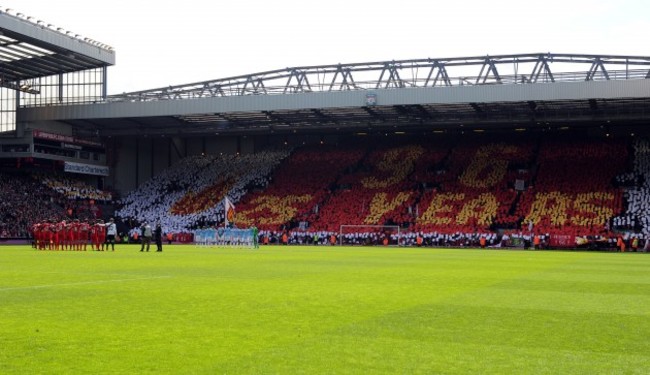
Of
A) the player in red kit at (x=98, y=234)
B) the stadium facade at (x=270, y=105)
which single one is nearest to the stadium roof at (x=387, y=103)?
the stadium facade at (x=270, y=105)

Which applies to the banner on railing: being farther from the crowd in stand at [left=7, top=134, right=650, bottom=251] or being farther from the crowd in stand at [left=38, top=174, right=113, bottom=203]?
the crowd in stand at [left=7, top=134, right=650, bottom=251]

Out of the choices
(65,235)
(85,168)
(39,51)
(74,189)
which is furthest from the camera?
(85,168)

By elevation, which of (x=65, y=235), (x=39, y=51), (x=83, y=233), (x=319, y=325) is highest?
(x=39, y=51)

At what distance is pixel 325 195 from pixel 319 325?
54.6m

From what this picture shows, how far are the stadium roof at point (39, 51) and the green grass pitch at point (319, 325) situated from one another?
119 feet

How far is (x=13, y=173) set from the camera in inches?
2559

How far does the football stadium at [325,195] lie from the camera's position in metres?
14.5

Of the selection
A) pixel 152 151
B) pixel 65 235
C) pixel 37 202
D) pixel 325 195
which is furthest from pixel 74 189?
pixel 65 235

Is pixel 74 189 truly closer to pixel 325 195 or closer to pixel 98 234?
pixel 325 195

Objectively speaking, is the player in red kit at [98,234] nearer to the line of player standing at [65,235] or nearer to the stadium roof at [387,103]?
the line of player standing at [65,235]

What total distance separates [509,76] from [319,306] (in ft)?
153

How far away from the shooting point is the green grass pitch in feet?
26.9

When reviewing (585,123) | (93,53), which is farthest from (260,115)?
(585,123)

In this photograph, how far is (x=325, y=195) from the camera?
6562 centimetres
